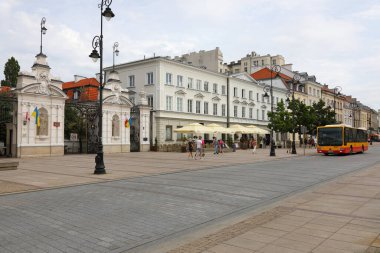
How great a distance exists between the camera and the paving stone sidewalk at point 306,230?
18.2ft

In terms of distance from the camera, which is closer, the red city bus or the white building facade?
the red city bus

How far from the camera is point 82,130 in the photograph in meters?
39.3

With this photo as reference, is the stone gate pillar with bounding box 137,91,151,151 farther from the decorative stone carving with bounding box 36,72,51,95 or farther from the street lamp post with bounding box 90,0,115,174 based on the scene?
the street lamp post with bounding box 90,0,115,174

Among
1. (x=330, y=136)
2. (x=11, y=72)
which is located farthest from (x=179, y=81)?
(x=11, y=72)

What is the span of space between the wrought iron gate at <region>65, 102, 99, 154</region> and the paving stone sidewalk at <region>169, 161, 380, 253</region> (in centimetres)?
3020

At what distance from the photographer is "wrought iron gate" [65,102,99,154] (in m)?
37.0

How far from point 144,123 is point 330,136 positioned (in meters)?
20.4

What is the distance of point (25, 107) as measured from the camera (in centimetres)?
2888

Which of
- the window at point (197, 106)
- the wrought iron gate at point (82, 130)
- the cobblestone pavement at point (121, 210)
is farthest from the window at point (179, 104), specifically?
the cobblestone pavement at point (121, 210)

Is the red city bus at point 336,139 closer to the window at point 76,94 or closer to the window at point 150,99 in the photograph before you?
the window at point 150,99

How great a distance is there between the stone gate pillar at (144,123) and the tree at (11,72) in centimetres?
2579

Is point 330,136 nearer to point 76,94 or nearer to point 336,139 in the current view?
point 336,139

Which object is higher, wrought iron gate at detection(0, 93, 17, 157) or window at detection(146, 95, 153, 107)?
window at detection(146, 95, 153, 107)

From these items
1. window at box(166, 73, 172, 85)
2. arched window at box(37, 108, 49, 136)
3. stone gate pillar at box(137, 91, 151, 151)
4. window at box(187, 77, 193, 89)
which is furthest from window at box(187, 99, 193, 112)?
arched window at box(37, 108, 49, 136)
